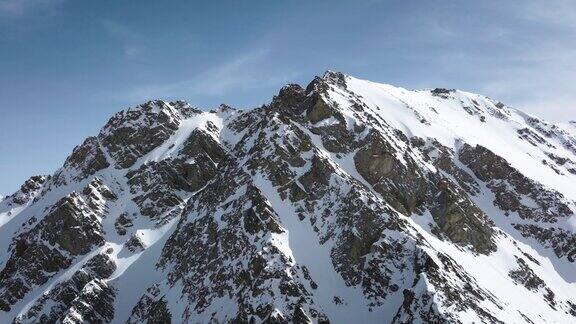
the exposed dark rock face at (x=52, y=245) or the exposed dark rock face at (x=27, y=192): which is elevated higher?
the exposed dark rock face at (x=27, y=192)

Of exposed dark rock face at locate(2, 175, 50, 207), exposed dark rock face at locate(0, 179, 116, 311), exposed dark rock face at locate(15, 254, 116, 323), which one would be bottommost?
exposed dark rock face at locate(15, 254, 116, 323)

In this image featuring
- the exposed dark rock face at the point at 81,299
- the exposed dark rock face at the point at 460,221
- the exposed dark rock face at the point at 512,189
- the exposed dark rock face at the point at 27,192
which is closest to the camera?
the exposed dark rock face at the point at 460,221

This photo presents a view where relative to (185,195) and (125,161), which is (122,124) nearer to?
(125,161)

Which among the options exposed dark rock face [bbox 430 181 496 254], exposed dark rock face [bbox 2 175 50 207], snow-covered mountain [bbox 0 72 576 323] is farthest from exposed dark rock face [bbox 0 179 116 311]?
exposed dark rock face [bbox 430 181 496 254]

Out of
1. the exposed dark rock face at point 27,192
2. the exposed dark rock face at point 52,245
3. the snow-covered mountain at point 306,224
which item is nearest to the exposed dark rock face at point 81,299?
the snow-covered mountain at point 306,224

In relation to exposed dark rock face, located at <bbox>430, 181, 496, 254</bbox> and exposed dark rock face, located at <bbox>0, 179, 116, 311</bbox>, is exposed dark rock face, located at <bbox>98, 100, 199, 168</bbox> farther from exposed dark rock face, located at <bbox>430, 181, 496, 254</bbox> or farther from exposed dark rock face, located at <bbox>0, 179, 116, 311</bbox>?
exposed dark rock face, located at <bbox>430, 181, 496, 254</bbox>

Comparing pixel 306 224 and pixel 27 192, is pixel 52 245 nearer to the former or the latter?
pixel 306 224

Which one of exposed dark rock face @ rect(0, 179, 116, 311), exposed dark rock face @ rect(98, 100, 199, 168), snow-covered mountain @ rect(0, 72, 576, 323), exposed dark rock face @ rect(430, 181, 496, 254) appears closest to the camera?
snow-covered mountain @ rect(0, 72, 576, 323)

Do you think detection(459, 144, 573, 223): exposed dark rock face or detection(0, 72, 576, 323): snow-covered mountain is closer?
detection(0, 72, 576, 323): snow-covered mountain

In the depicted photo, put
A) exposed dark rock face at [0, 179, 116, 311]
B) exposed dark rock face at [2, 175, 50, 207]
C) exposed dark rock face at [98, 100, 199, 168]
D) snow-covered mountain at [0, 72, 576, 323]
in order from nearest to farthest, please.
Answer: snow-covered mountain at [0, 72, 576, 323] → exposed dark rock face at [0, 179, 116, 311] → exposed dark rock face at [98, 100, 199, 168] → exposed dark rock face at [2, 175, 50, 207]

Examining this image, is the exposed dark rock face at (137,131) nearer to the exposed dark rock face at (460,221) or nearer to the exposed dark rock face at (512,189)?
the exposed dark rock face at (460,221)
